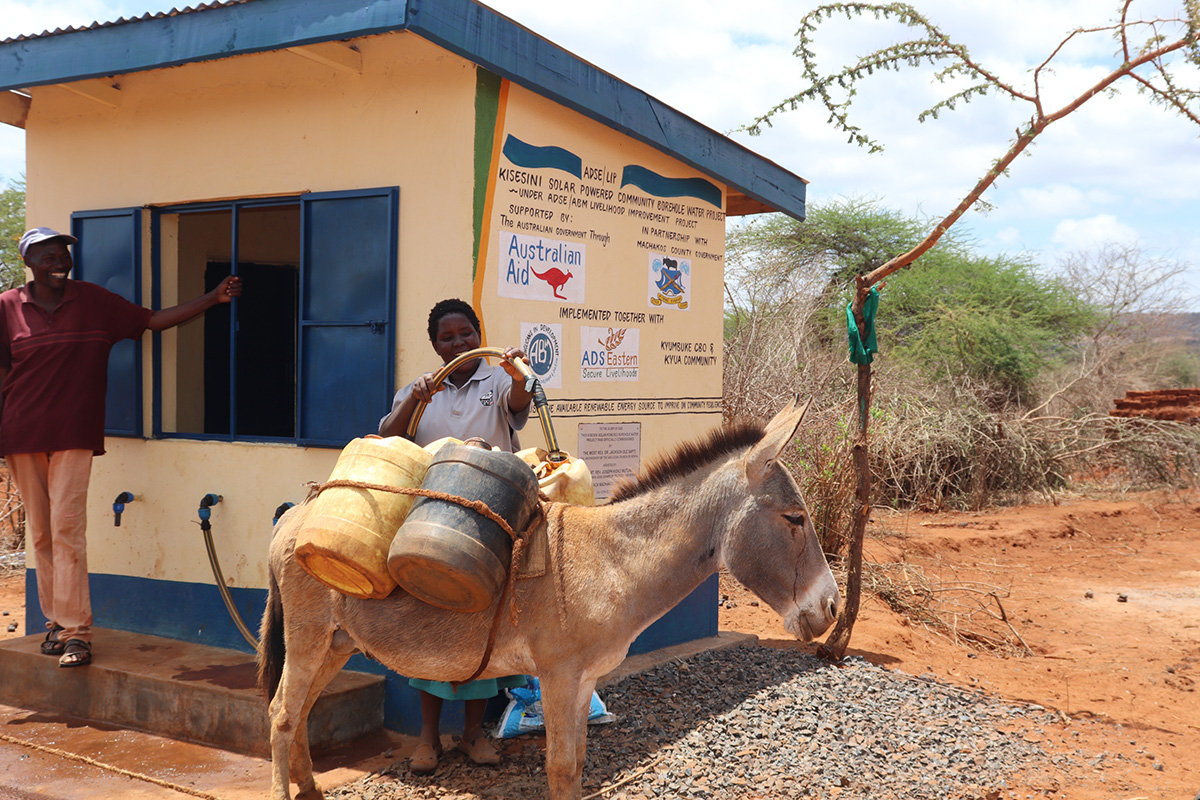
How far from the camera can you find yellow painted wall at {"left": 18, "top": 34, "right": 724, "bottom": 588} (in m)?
4.76

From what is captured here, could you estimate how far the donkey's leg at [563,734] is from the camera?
120 inches

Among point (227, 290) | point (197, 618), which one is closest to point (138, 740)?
point (197, 618)

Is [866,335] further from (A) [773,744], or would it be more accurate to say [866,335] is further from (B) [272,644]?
(B) [272,644]

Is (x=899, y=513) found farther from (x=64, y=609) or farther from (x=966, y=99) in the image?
(x=64, y=609)

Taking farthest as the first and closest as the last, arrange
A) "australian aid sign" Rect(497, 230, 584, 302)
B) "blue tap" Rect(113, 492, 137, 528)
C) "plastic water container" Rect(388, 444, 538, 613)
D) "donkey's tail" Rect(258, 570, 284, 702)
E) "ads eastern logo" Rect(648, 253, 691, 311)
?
"ads eastern logo" Rect(648, 253, 691, 311) < "blue tap" Rect(113, 492, 137, 528) < "australian aid sign" Rect(497, 230, 584, 302) < "donkey's tail" Rect(258, 570, 284, 702) < "plastic water container" Rect(388, 444, 538, 613)

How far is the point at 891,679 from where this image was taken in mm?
5855

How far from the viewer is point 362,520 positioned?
3.04 meters

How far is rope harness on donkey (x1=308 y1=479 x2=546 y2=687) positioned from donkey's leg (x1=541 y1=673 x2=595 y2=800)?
0.79 feet

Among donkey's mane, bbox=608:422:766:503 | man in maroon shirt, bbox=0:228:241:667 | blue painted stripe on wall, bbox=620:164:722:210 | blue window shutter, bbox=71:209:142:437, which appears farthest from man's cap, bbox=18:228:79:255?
donkey's mane, bbox=608:422:766:503

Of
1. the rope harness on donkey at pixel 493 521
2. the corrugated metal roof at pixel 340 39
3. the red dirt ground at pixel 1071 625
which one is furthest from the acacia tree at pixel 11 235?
the rope harness on donkey at pixel 493 521

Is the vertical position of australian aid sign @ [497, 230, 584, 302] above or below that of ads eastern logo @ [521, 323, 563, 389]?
above

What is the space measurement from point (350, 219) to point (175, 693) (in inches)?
106

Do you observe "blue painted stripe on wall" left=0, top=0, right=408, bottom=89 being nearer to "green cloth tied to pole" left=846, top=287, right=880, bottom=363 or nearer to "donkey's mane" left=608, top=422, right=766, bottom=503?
"donkey's mane" left=608, top=422, right=766, bottom=503

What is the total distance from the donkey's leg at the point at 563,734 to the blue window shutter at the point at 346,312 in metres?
2.21
